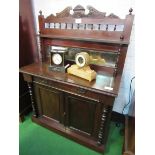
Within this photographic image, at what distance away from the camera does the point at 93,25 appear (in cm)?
147

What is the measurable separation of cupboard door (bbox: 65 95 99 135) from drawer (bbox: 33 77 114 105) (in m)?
0.07

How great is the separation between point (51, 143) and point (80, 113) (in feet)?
1.84

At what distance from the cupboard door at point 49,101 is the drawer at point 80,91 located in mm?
86

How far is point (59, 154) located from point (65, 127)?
291mm

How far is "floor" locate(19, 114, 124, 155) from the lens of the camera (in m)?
1.55

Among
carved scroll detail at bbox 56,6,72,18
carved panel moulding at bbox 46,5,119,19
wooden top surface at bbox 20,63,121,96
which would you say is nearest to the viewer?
wooden top surface at bbox 20,63,121,96

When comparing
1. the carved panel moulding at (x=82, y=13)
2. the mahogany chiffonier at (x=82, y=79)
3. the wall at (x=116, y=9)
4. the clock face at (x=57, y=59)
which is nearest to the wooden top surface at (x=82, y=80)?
the mahogany chiffonier at (x=82, y=79)

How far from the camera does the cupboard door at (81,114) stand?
4.47ft

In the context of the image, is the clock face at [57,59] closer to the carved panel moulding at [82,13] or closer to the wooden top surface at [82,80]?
the wooden top surface at [82,80]

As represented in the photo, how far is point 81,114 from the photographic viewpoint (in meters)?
1.45

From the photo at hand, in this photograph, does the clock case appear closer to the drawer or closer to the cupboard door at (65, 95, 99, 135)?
the drawer

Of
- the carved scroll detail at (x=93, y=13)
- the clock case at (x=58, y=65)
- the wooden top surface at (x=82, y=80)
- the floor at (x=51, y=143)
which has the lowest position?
the floor at (x=51, y=143)

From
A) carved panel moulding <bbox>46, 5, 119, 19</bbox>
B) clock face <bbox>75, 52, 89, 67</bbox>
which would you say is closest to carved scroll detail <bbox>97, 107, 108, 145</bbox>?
clock face <bbox>75, 52, 89, 67</bbox>

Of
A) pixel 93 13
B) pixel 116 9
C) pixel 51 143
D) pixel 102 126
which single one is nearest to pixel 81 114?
pixel 102 126
